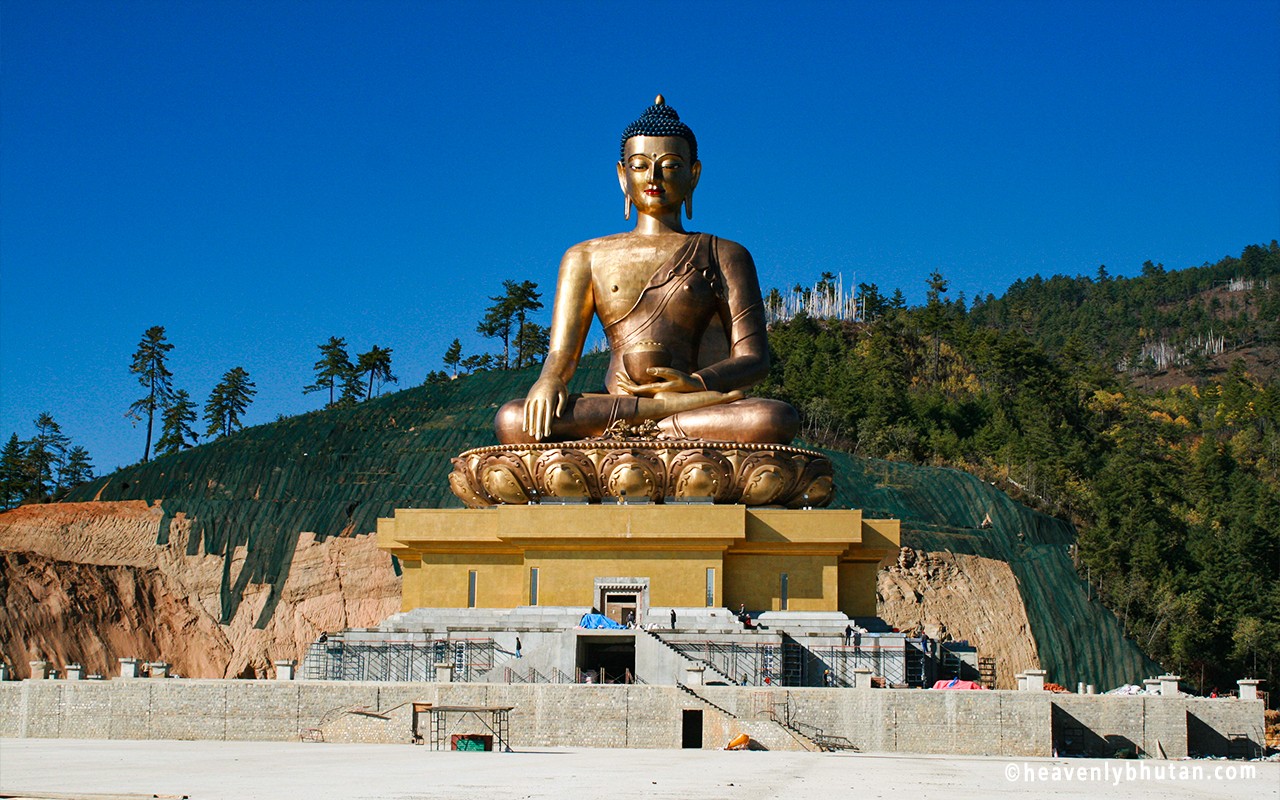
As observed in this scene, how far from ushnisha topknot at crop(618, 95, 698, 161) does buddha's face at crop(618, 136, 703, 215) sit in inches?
3.2

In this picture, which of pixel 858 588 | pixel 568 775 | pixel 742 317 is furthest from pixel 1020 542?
pixel 568 775

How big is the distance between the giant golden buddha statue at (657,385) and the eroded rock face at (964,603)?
39.4 ft

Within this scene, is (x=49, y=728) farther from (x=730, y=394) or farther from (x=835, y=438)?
(x=835, y=438)

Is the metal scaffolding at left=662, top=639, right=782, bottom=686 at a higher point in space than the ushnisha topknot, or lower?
lower

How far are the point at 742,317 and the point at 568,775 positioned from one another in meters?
12.2

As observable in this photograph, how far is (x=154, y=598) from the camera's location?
37.4m

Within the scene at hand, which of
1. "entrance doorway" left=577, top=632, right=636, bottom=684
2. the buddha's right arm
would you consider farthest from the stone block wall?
the buddha's right arm

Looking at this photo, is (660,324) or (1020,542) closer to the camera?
(660,324)

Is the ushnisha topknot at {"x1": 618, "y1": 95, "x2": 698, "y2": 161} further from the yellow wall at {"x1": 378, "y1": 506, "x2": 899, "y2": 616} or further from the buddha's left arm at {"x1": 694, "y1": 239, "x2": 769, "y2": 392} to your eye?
the yellow wall at {"x1": 378, "y1": 506, "x2": 899, "y2": 616}

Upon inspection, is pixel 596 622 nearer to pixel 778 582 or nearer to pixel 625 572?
pixel 625 572

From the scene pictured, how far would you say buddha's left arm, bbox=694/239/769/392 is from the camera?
23234 mm

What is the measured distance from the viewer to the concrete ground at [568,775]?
10945mm

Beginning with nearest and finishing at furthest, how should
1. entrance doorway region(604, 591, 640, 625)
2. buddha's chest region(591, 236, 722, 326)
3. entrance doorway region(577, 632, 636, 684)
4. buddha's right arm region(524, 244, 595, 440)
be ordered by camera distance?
1. entrance doorway region(577, 632, 636, 684)
2. entrance doorway region(604, 591, 640, 625)
3. buddha's chest region(591, 236, 722, 326)
4. buddha's right arm region(524, 244, 595, 440)

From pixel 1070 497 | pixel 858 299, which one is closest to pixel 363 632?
pixel 1070 497
